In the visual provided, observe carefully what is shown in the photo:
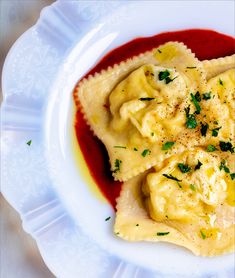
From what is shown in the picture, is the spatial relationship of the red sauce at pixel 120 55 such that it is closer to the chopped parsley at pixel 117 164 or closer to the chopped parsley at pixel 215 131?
the chopped parsley at pixel 117 164

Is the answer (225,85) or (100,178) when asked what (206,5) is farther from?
(100,178)

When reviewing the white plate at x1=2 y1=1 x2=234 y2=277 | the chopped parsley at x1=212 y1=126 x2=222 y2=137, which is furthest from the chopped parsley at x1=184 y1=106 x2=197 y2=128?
the white plate at x1=2 y1=1 x2=234 y2=277

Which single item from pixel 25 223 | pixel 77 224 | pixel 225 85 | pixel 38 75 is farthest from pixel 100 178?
pixel 225 85

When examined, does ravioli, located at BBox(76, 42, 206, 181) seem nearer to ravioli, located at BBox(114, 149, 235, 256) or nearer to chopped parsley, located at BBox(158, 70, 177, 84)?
chopped parsley, located at BBox(158, 70, 177, 84)

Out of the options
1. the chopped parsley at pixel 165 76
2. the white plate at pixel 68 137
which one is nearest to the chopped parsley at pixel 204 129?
the chopped parsley at pixel 165 76

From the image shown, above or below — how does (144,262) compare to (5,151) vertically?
below

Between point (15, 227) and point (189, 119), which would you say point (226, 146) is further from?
point (15, 227)
